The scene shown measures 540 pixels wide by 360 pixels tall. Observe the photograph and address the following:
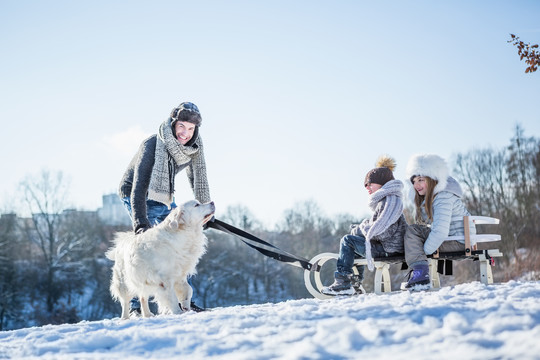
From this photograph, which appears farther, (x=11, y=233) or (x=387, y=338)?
(x=11, y=233)

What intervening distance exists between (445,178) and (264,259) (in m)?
49.3

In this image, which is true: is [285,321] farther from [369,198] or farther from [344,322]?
[369,198]

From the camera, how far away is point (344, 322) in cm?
322

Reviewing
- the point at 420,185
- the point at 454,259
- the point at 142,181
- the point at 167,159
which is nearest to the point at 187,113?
the point at 167,159

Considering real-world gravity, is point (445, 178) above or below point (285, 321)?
above

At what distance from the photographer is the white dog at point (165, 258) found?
516 centimetres

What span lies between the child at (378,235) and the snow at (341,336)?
6.52 ft

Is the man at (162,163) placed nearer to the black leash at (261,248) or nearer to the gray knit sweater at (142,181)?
the gray knit sweater at (142,181)

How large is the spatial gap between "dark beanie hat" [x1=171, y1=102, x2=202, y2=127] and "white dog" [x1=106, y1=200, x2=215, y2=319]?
3.24ft

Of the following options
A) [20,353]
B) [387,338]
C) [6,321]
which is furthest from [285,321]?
[6,321]

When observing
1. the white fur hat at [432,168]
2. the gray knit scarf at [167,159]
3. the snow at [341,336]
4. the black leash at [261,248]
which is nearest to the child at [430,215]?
the white fur hat at [432,168]

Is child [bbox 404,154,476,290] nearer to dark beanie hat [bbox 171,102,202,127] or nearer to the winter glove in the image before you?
dark beanie hat [bbox 171,102,202,127]

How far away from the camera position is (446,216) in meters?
5.84

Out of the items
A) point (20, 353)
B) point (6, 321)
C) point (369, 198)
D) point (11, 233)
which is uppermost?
point (11, 233)
